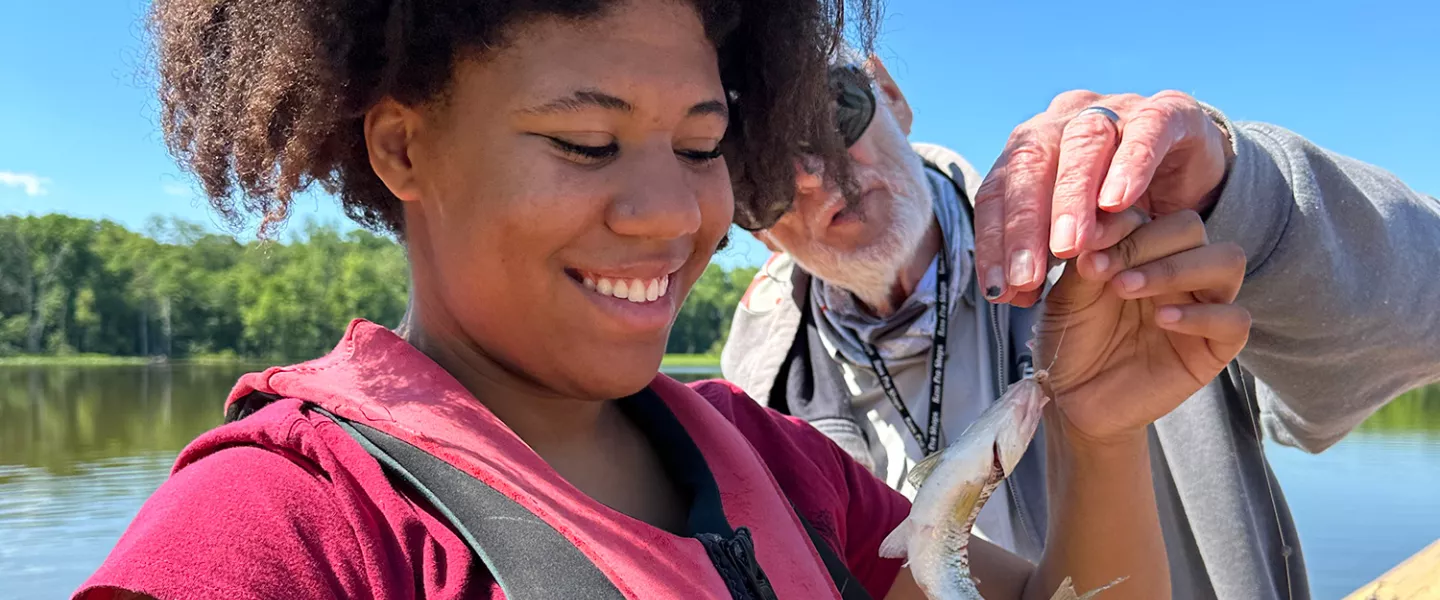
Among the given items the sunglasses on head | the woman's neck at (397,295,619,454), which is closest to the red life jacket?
the woman's neck at (397,295,619,454)

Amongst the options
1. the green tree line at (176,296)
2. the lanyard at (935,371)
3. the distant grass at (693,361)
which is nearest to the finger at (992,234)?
the lanyard at (935,371)

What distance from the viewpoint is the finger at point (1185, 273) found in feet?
5.51

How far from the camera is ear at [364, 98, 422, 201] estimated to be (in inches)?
68.7

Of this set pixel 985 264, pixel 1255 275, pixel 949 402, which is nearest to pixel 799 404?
pixel 949 402

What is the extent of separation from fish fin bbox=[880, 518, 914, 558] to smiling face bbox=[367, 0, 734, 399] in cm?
52

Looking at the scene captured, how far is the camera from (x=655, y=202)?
1.61 meters

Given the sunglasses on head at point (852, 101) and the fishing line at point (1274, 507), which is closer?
the sunglasses on head at point (852, 101)

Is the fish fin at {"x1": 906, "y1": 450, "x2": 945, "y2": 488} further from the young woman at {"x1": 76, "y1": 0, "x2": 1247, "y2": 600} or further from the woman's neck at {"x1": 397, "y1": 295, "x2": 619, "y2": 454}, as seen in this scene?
the woman's neck at {"x1": 397, "y1": 295, "x2": 619, "y2": 454}

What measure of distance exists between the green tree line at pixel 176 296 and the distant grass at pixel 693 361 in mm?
531

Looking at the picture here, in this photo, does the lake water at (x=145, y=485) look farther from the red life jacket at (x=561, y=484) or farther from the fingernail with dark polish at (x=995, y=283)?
the fingernail with dark polish at (x=995, y=283)

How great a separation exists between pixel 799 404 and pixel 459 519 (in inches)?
101

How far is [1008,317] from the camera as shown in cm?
338

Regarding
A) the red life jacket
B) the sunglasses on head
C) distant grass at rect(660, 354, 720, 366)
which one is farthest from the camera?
distant grass at rect(660, 354, 720, 366)

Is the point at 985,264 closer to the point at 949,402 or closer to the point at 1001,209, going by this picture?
the point at 1001,209
